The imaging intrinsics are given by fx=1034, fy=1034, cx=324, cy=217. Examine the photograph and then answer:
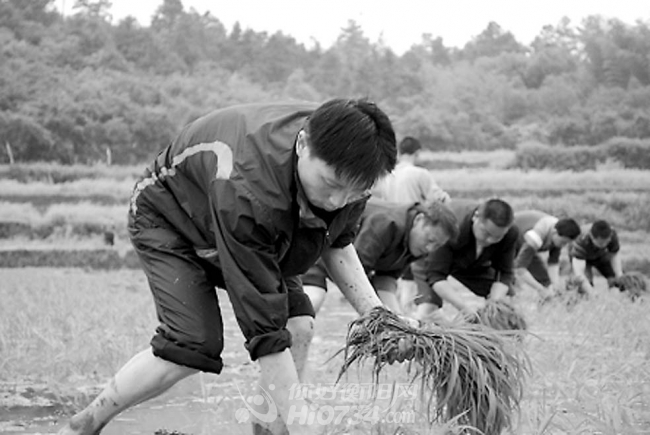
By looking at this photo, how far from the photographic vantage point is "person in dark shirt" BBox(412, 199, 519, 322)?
5344mm

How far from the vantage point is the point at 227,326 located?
22.3ft

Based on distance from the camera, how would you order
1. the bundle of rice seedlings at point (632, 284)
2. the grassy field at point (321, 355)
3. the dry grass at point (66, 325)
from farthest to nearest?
the bundle of rice seedlings at point (632, 284) < the dry grass at point (66, 325) < the grassy field at point (321, 355)

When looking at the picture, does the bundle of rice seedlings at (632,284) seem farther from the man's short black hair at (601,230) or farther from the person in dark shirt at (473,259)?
the person in dark shirt at (473,259)

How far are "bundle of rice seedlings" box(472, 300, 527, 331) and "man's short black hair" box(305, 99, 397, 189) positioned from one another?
1.98 m

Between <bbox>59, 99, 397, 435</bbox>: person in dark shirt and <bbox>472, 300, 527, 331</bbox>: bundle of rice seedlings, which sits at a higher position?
<bbox>59, 99, 397, 435</bbox>: person in dark shirt

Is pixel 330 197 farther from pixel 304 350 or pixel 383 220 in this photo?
pixel 383 220

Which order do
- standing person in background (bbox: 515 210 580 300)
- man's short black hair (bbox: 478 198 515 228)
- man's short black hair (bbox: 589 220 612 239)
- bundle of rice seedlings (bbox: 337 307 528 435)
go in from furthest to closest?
1. man's short black hair (bbox: 589 220 612 239)
2. standing person in background (bbox: 515 210 580 300)
3. man's short black hair (bbox: 478 198 515 228)
4. bundle of rice seedlings (bbox: 337 307 528 435)

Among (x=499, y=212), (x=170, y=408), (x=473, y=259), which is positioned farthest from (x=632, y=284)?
(x=170, y=408)

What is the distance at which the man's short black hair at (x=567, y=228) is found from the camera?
24.3 ft

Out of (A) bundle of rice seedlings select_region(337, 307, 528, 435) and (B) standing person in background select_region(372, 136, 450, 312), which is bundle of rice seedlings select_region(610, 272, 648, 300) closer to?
(B) standing person in background select_region(372, 136, 450, 312)

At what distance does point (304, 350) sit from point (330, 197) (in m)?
0.73

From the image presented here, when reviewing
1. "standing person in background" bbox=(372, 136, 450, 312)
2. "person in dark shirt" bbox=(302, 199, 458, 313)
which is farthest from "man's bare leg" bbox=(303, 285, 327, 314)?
"standing person in background" bbox=(372, 136, 450, 312)

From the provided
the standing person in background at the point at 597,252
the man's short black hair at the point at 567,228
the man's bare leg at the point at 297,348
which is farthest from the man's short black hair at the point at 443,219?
the standing person in background at the point at 597,252

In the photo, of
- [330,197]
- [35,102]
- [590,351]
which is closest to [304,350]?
[330,197]
